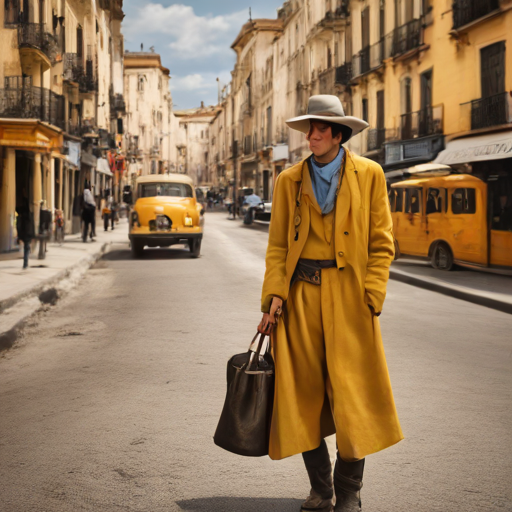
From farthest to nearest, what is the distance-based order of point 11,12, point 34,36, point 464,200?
point 34,36 < point 11,12 < point 464,200

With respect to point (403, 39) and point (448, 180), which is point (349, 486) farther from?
point (403, 39)

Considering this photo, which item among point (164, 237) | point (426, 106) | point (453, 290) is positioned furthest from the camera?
point (426, 106)

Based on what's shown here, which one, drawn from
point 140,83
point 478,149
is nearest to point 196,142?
point 140,83

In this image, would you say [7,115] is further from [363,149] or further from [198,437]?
[198,437]

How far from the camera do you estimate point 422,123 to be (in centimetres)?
2592

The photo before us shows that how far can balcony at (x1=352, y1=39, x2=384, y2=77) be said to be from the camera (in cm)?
3042

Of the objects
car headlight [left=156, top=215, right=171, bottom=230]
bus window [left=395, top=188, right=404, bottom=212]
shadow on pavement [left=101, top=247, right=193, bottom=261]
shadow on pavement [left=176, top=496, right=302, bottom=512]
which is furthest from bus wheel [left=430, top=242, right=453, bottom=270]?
shadow on pavement [left=176, top=496, right=302, bottom=512]

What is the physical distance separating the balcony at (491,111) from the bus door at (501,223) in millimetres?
1641

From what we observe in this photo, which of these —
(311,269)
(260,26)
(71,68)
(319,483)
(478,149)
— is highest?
(260,26)

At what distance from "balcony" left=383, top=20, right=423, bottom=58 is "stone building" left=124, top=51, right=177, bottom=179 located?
48773mm

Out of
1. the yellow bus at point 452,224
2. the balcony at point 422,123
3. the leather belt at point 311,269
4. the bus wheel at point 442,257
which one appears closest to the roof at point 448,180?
the yellow bus at point 452,224

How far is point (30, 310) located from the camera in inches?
381

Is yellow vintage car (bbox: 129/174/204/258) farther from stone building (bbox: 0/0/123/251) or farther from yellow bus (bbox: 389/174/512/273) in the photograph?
yellow bus (bbox: 389/174/512/273)

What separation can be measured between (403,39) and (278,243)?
85.6 feet
